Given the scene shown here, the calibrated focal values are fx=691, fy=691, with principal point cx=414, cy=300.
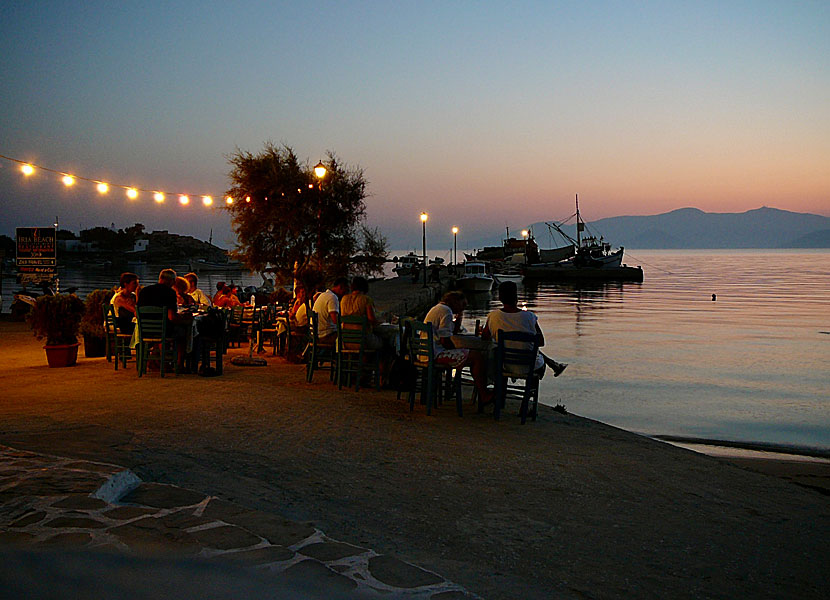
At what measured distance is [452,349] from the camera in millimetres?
8047

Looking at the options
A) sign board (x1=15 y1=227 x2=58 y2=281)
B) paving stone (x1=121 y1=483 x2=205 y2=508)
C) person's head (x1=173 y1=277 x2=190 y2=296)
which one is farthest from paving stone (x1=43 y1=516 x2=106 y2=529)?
sign board (x1=15 y1=227 x2=58 y2=281)

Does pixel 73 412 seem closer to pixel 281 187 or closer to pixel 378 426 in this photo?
pixel 378 426


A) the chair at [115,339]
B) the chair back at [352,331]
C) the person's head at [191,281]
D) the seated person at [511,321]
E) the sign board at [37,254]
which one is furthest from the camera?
the sign board at [37,254]

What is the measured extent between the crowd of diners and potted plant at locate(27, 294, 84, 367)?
2.15 feet

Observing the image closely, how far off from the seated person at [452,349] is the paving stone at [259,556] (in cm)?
483

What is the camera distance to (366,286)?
30.9 ft

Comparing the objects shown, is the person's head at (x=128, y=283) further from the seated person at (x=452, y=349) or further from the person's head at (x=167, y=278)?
the seated person at (x=452, y=349)

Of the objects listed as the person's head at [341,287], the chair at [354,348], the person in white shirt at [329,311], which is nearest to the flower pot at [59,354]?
the person in white shirt at [329,311]

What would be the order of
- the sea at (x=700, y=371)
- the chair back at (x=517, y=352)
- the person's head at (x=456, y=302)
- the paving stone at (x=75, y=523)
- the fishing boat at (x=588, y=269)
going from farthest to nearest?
the fishing boat at (x=588, y=269) → the sea at (x=700, y=371) → the person's head at (x=456, y=302) → the chair back at (x=517, y=352) → the paving stone at (x=75, y=523)

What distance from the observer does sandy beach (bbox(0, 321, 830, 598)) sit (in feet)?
12.7

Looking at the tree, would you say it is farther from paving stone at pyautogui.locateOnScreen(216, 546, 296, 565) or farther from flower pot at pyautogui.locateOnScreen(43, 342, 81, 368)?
paving stone at pyautogui.locateOnScreen(216, 546, 296, 565)

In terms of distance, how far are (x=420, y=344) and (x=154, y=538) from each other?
5.09 m

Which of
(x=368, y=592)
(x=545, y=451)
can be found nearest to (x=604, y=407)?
(x=545, y=451)

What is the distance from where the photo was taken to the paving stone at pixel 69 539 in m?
3.20
